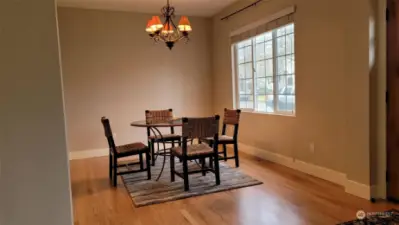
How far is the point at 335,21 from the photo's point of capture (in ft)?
11.6

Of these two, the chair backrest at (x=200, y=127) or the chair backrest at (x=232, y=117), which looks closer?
the chair backrest at (x=200, y=127)

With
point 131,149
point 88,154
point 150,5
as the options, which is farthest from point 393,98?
point 88,154

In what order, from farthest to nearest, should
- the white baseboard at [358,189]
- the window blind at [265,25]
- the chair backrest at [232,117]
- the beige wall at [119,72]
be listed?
1. the beige wall at [119,72]
2. the chair backrest at [232,117]
3. the window blind at [265,25]
4. the white baseboard at [358,189]

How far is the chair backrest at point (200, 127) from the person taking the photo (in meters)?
3.48

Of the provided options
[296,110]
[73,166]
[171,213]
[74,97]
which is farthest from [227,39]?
[171,213]

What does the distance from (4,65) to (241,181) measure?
2.78 metres

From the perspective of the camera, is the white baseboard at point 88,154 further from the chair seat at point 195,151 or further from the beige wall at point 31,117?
the beige wall at point 31,117

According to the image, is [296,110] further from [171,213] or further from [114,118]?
[114,118]

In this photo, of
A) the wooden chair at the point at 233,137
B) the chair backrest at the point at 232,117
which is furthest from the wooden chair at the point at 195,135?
the chair backrest at the point at 232,117

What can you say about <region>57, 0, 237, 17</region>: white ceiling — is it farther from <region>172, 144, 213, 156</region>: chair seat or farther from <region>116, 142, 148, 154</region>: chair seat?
<region>172, 144, 213, 156</region>: chair seat

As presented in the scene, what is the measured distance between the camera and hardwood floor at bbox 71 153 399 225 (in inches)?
108

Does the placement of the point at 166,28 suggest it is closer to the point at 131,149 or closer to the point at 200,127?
the point at 200,127

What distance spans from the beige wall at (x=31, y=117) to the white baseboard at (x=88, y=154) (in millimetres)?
3817

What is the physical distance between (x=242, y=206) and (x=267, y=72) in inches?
93.7
